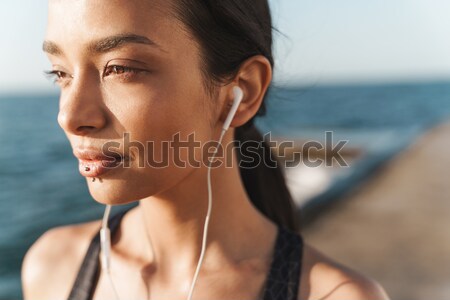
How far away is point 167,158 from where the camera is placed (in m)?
1.51

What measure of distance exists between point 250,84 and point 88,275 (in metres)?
0.89

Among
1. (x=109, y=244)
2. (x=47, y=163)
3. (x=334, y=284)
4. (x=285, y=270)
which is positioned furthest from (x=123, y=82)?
(x=47, y=163)

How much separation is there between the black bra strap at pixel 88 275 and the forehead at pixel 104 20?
0.84 meters

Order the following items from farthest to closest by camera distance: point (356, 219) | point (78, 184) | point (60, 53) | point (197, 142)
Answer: point (78, 184)
point (356, 219)
point (197, 142)
point (60, 53)

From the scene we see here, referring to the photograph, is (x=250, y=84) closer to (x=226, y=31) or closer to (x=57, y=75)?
(x=226, y=31)

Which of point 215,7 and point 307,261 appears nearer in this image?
point 215,7

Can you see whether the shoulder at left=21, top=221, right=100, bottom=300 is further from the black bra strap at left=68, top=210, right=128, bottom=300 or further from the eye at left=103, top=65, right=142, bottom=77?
the eye at left=103, top=65, right=142, bottom=77

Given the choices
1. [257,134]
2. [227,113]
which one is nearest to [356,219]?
[257,134]

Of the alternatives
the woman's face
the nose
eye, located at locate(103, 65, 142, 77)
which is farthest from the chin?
eye, located at locate(103, 65, 142, 77)

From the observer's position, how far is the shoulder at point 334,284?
1616 millimetres

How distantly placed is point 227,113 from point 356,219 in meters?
5.28

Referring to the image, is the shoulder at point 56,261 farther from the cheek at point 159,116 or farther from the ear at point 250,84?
the ear at point 250,84

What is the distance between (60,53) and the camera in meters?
1.42

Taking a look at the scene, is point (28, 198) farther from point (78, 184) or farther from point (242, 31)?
point (242, 31)
